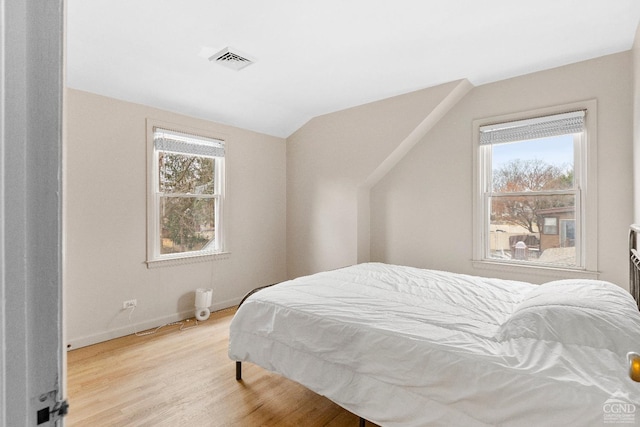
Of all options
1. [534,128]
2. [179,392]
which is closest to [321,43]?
[534,128]

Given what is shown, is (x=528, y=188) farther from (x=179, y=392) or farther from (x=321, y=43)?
(x=179, y=392)

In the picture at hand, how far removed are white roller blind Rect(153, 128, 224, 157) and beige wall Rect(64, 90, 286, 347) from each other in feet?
0.43

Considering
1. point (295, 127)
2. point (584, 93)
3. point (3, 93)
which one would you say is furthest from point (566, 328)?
point (295, 127)

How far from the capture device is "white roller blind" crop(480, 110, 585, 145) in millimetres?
2914

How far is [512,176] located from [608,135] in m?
0.79

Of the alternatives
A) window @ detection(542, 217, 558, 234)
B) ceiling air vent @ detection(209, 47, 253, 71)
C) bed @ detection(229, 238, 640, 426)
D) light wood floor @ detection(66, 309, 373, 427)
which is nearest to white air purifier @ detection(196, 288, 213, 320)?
light wood floor @ detection(66, 309, 373, 427)

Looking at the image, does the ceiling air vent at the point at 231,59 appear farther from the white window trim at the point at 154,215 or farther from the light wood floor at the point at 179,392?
the light wood floor at the point at 179,392

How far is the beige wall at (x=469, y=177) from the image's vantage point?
273 centimetres

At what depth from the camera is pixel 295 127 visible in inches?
184

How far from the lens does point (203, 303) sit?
3.71 metres

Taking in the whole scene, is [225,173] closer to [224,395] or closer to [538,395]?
[224,395]

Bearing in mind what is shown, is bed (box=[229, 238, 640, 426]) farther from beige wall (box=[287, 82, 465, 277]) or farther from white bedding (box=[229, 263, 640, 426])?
beige wall (box=[287, 82, 465, 277])

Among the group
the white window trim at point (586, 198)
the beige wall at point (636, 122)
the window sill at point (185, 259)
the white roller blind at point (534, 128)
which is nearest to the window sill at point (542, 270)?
the white window trim at point (586, 198)

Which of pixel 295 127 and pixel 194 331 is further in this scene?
pixel 295 127
